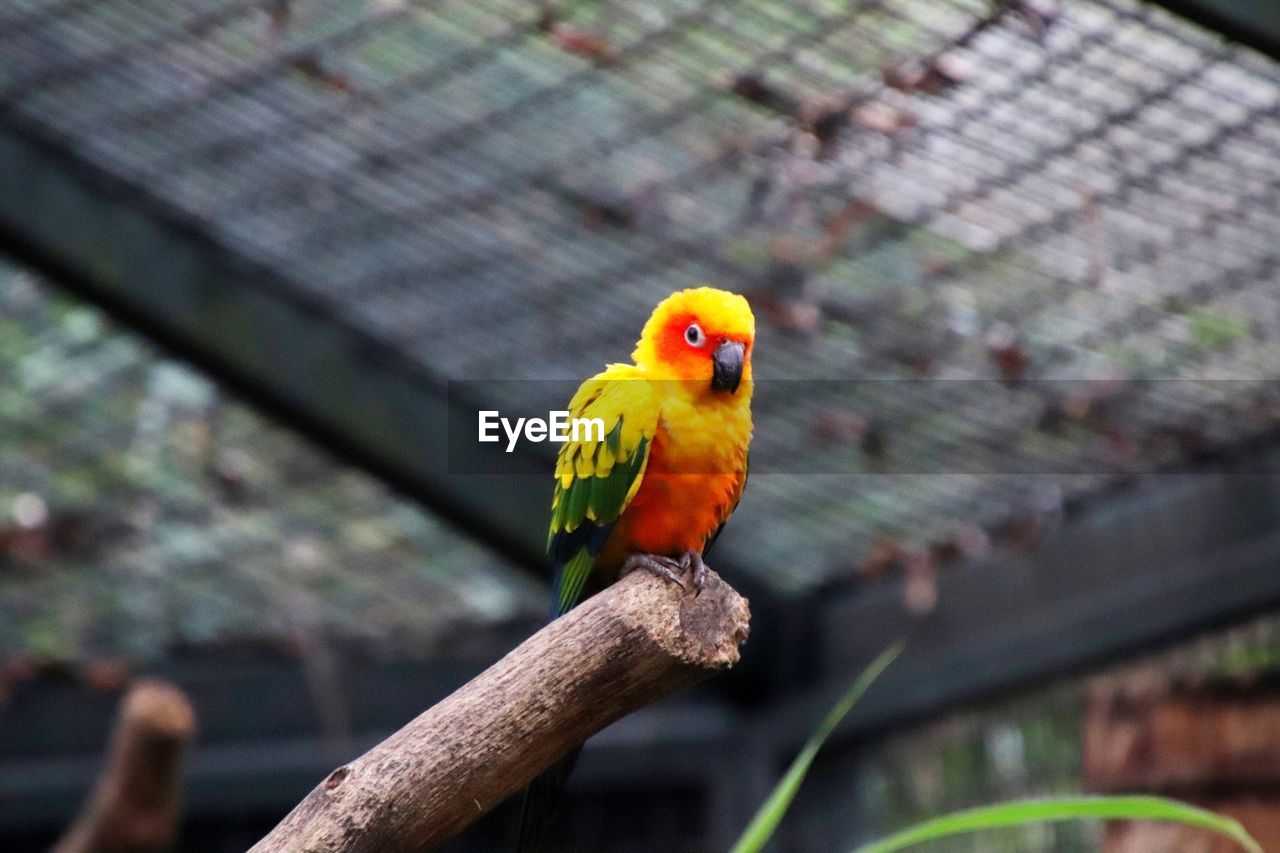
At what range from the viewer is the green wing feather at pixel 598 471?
1799 mm

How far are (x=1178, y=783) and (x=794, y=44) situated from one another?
5.03 ft

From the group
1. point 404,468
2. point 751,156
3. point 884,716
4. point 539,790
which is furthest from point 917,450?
point 539,790

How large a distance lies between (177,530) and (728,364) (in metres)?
2.19

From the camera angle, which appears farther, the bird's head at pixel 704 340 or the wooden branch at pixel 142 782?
the wooden branch at pixel 142 782

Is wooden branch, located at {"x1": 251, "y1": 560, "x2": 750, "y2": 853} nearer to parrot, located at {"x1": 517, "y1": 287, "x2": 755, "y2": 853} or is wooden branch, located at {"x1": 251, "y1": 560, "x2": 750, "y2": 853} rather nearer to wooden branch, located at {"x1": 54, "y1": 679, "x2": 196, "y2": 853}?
parrot, located at {"x1": 517, "y1": 287, "x2": 755, "y2": 853}

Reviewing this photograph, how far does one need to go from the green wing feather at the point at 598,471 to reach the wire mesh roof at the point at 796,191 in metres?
0.72

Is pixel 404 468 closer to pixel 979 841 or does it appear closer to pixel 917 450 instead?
pixel 917 450

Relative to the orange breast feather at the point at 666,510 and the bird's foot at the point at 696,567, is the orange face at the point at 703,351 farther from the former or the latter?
the bird's foot at the point at 696,567

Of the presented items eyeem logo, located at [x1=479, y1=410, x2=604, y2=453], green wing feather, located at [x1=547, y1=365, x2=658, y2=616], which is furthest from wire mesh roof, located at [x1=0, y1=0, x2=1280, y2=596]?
green wing feather, located at [x1=547, y1=365, x2=658, y2=616]

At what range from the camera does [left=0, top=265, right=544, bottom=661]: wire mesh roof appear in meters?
3.30

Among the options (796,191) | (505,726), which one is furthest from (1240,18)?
(505,726)

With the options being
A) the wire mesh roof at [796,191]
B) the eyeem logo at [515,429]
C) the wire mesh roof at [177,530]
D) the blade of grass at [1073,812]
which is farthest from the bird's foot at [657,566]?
the wire mesh roof at [177,530]

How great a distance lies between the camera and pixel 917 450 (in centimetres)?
303

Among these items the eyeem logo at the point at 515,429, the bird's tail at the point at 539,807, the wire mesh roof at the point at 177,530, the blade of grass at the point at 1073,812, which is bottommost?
the wire mesh roof at the point at 177,530
